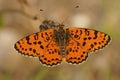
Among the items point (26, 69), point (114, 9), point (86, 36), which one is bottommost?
point (26, 69)

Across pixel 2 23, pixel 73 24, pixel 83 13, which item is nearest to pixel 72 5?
pixel 83 13

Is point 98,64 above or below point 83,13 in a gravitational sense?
below

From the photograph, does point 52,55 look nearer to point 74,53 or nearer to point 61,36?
point 74,53

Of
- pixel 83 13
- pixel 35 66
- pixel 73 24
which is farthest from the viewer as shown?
pixel 83 13

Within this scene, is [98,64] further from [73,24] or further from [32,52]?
[32,52]

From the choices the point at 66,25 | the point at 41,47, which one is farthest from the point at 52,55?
the point at 66,25

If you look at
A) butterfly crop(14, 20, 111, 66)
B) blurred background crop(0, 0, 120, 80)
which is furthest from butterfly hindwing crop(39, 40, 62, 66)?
blurred background crop(0, 0, 120, 80)

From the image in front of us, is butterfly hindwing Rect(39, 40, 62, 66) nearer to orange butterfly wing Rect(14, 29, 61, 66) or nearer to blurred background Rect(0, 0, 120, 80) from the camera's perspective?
orange butterfly wing Rect(14, 29, 61, 66)
